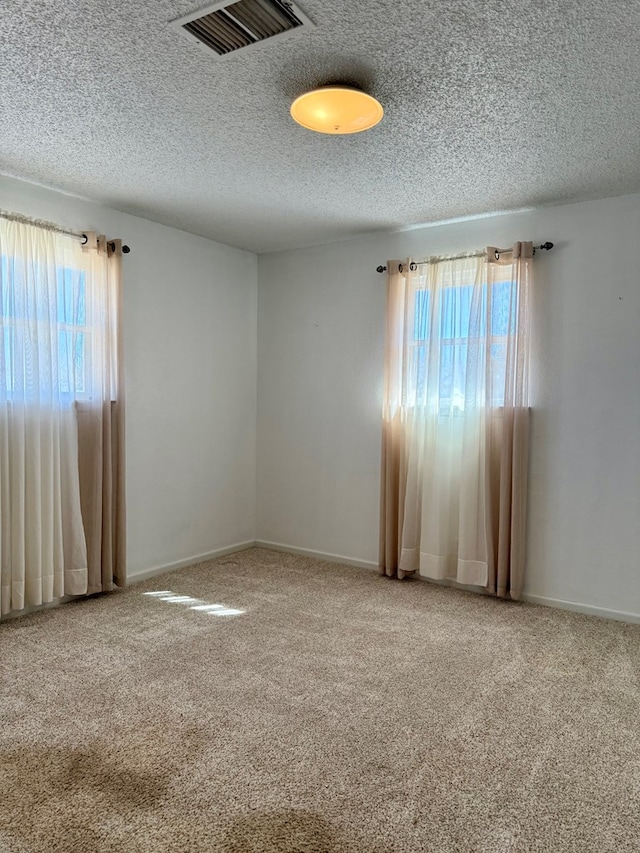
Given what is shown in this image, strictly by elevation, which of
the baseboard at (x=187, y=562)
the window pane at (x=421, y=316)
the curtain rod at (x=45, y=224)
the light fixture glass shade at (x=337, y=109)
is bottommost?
the baseboard at (x=187, y=562)

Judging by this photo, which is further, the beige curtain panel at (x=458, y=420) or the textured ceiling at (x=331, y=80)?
the beige curtain panel at (x=458, y=420)

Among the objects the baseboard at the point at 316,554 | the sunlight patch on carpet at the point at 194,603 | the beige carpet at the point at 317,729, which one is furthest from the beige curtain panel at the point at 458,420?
the sunlight patch on carpet at the point at 194,603

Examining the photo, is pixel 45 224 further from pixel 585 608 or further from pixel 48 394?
pixel 585 608

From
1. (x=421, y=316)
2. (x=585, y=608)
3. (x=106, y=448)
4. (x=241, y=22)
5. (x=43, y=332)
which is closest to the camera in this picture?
(x=241, y=22)

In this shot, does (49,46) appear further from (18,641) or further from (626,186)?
(626,186)

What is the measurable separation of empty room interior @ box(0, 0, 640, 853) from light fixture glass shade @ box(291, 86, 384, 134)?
0.02m

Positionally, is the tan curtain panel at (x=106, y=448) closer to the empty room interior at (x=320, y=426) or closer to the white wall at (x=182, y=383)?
the empty room interior at (x=320, y=426)

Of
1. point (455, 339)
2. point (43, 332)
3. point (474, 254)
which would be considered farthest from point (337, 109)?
point (43, 332)

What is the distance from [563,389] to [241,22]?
9.84ft

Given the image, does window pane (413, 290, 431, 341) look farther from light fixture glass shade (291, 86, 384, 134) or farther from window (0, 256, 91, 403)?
window (0, 256, 91, 403)

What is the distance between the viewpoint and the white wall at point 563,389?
3.83 metres

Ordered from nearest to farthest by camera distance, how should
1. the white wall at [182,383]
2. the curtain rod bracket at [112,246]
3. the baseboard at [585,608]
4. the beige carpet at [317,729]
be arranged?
the beige carpet at [317,729], the baseboard at [585,608], the curtain rod bracket at [112,246], the white wall at [182,383]

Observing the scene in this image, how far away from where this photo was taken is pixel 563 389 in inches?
159

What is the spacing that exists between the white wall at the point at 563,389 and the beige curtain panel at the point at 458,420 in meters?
0.16
